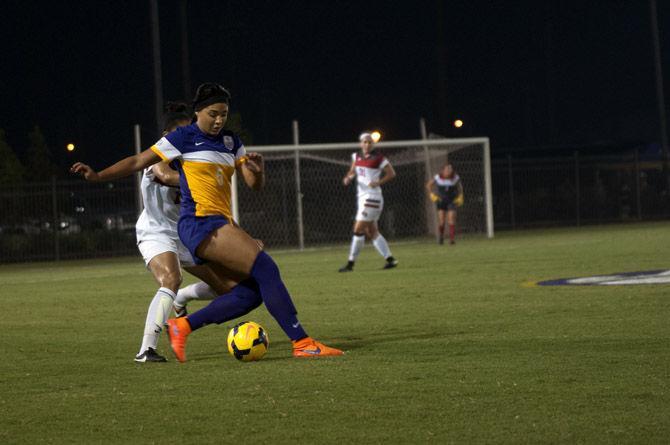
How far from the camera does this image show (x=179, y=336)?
9273 millimetres

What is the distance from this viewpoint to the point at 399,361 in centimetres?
877

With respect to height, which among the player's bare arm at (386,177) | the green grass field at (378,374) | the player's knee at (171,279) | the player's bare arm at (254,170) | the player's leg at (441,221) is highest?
the player's bare arm at (386,177)

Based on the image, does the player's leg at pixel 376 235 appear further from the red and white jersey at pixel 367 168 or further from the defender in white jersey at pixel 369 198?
the red and white jersey at pixel 367 168

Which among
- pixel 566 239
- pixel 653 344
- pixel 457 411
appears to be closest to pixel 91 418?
pixel 457 411

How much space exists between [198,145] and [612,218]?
35388mm

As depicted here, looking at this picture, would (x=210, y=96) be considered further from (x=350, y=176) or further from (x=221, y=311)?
(x=350, y=176)

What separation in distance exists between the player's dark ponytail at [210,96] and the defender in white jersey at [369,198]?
1139cm

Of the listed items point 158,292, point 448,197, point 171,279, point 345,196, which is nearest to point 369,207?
point 448,197

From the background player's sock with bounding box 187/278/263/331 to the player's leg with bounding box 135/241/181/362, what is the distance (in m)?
0.32

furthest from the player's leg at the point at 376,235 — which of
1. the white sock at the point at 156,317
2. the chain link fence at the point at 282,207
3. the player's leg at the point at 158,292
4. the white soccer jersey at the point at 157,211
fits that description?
the white sock at the point at 156,317

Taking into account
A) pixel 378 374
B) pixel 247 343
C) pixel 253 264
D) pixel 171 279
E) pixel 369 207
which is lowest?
pixel 378 374

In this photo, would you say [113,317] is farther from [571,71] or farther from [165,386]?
[571,71]

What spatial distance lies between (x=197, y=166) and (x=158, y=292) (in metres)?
1.20

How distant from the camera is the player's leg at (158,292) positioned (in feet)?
30.7
